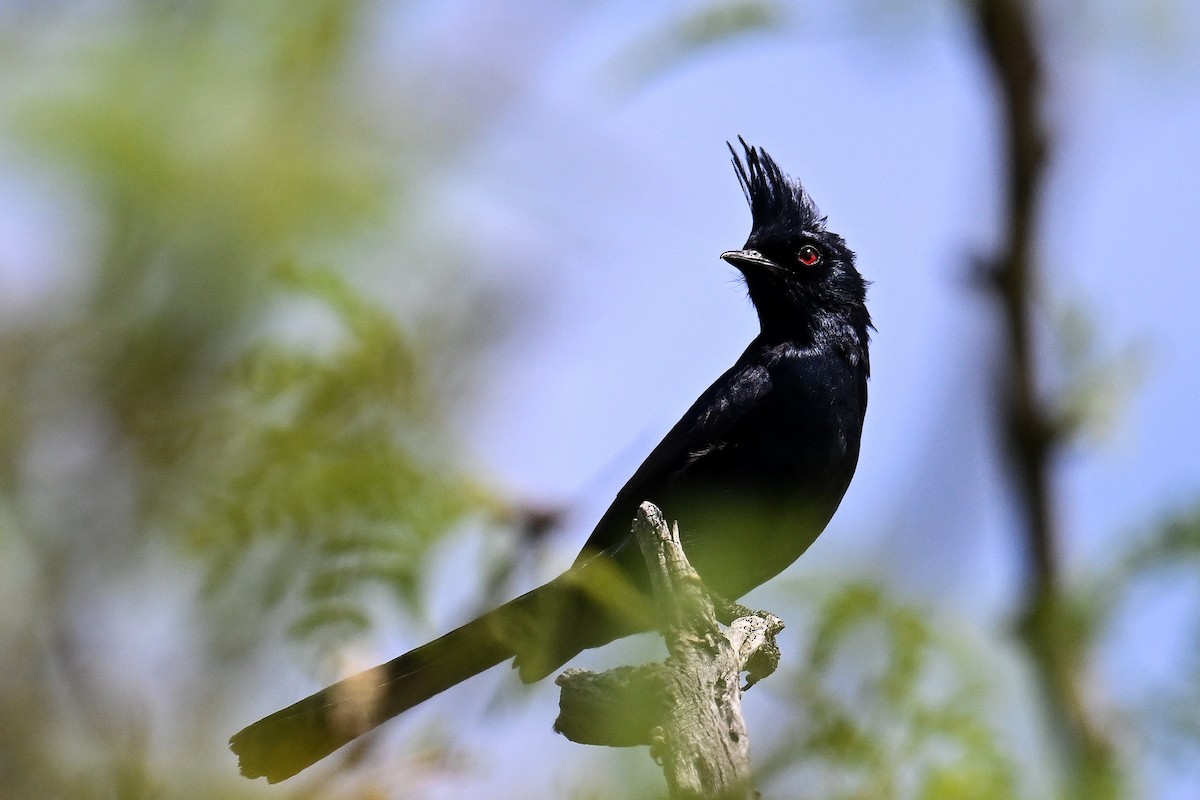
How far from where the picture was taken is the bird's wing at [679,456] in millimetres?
5160

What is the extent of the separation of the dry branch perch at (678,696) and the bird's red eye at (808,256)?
10.6ft

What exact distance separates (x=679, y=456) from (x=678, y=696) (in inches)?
115

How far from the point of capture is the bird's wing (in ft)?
16.9

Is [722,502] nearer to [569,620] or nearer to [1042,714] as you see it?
[569,620]

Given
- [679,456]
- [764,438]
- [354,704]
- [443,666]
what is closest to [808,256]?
[764,438]

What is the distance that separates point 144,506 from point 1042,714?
1.53m

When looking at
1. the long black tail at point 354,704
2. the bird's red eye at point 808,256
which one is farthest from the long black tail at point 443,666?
the bird's red eye at point 808,256

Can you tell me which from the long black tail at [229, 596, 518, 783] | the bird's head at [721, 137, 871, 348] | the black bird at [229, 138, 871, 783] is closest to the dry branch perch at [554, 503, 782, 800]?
the long black tail at [229, 596, 518, 783]

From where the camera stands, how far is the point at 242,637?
1.72 metres

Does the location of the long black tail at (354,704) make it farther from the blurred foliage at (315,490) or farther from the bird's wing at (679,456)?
the bird's wing at (679,456)

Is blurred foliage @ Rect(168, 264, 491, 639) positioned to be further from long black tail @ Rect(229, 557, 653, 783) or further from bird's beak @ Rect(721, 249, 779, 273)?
bird's beak @ Rect(721, 249, 779, 273)

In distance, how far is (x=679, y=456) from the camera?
520 centimetres

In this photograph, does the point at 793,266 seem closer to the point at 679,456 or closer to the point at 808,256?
the point at 808,256

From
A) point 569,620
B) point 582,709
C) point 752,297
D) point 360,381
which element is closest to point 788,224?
point 752,297
